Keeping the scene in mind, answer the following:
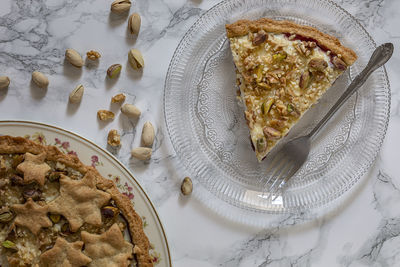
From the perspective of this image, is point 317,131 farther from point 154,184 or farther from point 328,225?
point 154,184

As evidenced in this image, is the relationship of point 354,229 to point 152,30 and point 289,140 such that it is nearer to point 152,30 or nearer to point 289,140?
point 289,140

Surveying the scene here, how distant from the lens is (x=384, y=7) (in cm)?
288

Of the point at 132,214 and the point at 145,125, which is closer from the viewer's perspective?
the point at 132,214

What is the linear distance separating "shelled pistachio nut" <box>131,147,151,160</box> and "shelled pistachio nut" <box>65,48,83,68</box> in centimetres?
58

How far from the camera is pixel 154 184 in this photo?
2.79 meters

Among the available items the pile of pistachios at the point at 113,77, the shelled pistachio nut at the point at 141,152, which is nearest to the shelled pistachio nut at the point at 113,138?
the pile of pistachios at the point at 113,77

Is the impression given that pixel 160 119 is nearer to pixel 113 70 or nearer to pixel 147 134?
pixel 147 134

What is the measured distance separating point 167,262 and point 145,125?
0.78 meters

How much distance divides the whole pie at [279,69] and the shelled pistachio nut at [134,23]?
1.72ft

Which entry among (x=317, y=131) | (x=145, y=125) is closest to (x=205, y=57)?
(x=145, y=125)

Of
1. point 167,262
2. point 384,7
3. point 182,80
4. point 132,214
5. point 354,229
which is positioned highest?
point 384,7

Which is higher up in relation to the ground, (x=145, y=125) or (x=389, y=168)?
(x=389, y=168)

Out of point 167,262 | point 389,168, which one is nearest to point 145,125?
point 167,262

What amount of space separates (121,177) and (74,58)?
0.74m
